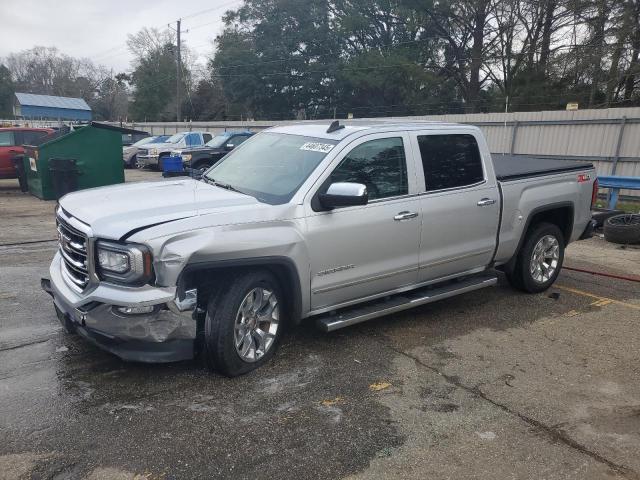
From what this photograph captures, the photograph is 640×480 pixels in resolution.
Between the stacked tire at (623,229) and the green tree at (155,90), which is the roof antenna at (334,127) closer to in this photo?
the stacked tire at (623,229)

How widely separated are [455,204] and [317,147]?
4.92 ft

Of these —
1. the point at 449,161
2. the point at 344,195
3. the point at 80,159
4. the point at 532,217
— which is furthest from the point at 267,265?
the point at 80,159

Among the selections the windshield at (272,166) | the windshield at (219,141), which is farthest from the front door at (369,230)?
the windshield at (219,141)

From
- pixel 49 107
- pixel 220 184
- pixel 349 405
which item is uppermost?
pixel 49 107

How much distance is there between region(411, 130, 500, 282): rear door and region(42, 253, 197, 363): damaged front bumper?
2.32m

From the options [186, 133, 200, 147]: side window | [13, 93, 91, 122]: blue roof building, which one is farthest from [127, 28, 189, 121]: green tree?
[186, 133, 200, 147]: side window

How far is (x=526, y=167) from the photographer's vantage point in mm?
6176

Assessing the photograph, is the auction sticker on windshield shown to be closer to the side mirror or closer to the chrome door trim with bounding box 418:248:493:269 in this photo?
the side mirror

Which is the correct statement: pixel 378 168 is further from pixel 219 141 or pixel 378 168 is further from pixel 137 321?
pixel 219 141

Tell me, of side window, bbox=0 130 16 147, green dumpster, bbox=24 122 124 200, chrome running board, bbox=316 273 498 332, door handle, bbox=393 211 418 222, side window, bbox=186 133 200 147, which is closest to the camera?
chrome running board, bbox=316 273 498 332

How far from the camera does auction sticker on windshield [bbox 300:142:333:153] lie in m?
4.41

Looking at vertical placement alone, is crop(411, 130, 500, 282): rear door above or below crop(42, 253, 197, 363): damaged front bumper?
above

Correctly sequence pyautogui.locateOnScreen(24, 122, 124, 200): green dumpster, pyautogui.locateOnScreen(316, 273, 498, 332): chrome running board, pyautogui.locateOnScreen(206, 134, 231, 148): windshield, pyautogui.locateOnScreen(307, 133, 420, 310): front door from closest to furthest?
pyautogui.locateOnScreen(307, 133, 420, 310): front door → pyautogui.locateOnScreen(316, 273, 498, 332): chrome running board → pyautogui.locateOnScreen(24, 122, 124, 200): green dumpster → pyautogui.locateOnScreen(206, 134, 231, 148): windshield

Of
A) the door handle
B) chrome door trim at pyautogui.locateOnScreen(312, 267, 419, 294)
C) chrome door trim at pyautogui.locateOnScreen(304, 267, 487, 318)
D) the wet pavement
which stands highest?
the door handle
